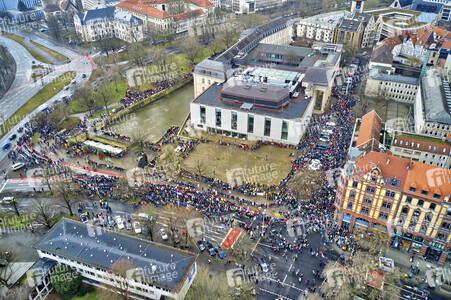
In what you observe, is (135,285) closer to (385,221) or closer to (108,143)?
(385,221)

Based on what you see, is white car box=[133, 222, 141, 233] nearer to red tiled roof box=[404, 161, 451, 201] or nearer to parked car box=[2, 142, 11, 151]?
red tiled roof box=[404, 161, 451, 201]

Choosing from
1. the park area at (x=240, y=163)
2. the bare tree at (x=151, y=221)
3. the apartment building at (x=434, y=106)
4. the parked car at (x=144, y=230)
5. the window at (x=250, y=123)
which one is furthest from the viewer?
the window at (x=250, y=123)

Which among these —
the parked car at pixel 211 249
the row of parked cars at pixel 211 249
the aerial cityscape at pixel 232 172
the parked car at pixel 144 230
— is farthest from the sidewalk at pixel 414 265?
the parked car at pixel 144 230

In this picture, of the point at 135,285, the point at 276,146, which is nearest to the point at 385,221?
the point at 276,146

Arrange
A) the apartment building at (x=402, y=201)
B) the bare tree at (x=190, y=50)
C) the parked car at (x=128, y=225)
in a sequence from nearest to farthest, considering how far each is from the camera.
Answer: the apartment building at (x=402, y=201) → the parked car at (x=128, y=225) → the bare tree at (x=190, y=50)

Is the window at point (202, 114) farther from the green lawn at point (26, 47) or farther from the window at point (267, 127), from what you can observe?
the green lawn at point (26, 47)

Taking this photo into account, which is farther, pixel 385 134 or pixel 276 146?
pixel 276 146
